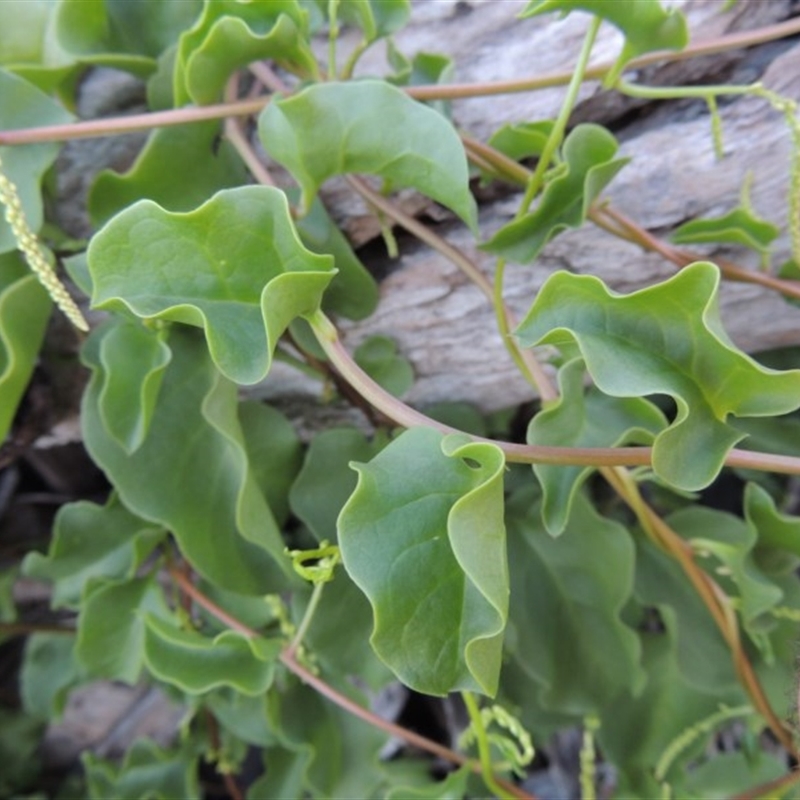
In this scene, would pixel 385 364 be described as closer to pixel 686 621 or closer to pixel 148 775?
pixel 686 621

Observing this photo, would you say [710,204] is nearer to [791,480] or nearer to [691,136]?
[691,136]

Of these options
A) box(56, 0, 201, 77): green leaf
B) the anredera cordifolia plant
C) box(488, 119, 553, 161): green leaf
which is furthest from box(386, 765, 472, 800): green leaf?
box(56, 0, 201, 77): green leaf

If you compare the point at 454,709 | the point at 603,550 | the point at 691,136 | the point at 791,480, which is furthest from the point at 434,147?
the point at 454,709

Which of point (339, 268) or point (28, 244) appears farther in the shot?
point (339, 268)

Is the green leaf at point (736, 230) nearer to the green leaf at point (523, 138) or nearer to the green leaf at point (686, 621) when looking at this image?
the green leaf at point (523, 138)

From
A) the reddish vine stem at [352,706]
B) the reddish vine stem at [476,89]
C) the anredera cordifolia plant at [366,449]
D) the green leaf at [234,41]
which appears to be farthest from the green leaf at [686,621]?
the green leaf at [234,41]

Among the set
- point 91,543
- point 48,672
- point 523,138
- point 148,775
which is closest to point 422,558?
point 523,138
